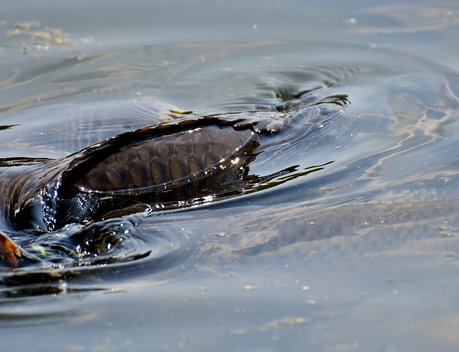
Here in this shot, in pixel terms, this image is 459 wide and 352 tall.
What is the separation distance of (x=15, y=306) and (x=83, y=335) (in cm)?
37

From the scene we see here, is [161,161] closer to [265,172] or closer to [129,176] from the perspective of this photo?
[129,176]

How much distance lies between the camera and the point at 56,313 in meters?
3.74

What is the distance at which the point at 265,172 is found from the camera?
5.18m

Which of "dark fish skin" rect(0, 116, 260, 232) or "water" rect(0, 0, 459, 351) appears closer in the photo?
"water" rect(0, 0, 459, 351)

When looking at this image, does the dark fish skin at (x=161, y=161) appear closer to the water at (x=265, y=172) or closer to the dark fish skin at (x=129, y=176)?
the dark fish skin at (x=129, y=176)

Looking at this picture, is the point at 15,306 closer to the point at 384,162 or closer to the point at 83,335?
the point at 83,335

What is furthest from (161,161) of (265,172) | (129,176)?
(265,172)

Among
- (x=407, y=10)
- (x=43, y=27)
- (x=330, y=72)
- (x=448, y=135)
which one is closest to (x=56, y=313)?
(x=448, y=135)

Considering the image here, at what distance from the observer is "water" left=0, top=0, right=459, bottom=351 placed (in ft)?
12.1

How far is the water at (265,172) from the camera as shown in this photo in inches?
145

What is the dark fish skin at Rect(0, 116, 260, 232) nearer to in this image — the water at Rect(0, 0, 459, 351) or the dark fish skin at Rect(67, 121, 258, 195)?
the dark fish skin at Rect(67, 121, 258, 195)

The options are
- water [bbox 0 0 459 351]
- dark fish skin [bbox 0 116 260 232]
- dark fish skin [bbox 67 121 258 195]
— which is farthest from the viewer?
dark fish skin [bbox 67 121 258 195]

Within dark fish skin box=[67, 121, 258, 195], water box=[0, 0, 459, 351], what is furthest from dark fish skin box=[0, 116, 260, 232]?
water box=[0, 0, 459, 351]

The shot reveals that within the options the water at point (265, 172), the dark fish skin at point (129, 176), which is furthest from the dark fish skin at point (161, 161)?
the water at point (265, 172)
